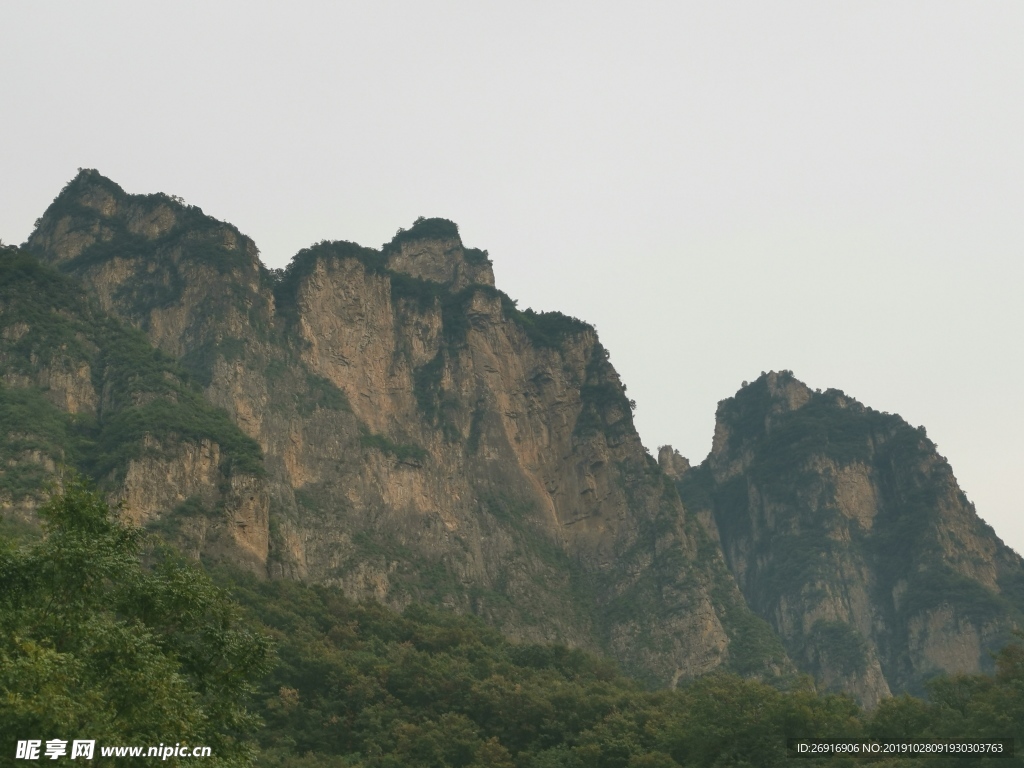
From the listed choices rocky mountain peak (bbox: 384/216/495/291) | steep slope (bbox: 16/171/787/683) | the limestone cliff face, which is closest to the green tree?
steep slope (bbox: 16/171/787/683)

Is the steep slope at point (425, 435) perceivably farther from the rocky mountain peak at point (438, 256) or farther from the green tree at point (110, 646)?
the green tree at point (110, 646)

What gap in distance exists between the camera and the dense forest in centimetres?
2058

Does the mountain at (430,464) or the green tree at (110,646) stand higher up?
the mountain at (430,464)

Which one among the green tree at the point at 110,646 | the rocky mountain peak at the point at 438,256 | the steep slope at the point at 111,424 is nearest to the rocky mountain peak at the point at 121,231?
the steep slope at the point at 111,424

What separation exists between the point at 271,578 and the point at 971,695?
3932cm

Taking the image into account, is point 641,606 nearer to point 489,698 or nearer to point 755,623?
point 755,623

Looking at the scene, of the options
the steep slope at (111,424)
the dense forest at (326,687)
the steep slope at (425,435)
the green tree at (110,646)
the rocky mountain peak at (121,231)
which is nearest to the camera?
the green tree at (110,646)

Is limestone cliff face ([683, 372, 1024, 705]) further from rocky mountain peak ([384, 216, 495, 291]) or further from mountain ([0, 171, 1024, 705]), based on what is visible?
rocky mountain peak ([384, 216, 495, 291])

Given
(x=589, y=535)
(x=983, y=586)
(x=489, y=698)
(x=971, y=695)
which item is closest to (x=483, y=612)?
(x=589, y=535)

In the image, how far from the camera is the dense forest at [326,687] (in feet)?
67.5

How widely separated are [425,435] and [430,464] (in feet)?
11.8

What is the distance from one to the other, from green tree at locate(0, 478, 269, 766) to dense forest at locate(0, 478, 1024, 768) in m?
0.04

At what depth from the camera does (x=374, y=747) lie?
4825 cm

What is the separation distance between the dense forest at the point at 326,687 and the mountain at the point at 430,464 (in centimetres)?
898
